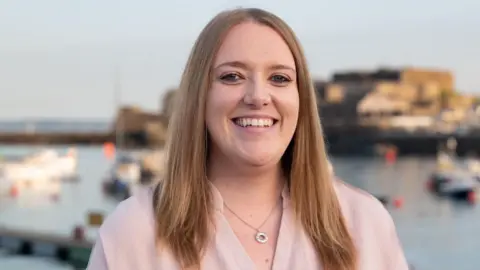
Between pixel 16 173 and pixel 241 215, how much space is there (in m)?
32.0

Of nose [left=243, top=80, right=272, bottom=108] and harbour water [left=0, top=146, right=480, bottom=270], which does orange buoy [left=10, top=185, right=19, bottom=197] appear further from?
nose [left=243, top=80, right=272, bottom=108]

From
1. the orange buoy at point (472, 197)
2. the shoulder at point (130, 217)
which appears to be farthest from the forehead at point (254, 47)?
the orange buoy at point (472, 197)

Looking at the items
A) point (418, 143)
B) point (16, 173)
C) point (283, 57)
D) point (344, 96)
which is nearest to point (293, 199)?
point (283, 57)

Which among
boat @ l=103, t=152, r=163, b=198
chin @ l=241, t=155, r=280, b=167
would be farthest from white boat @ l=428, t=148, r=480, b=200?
chin @ l=241, t=155, r=280, b=167

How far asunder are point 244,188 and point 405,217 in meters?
23.3

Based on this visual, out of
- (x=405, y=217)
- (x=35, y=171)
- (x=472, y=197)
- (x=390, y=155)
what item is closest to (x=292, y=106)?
(x=405, y=217)

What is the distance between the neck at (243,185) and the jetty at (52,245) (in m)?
11.1

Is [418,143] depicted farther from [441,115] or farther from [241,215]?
[241,215]

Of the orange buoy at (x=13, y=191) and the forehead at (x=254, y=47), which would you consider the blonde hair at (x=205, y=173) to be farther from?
the orange buoy at (x=13, y=191)

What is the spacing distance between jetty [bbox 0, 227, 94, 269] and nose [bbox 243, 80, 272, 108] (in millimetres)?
11194

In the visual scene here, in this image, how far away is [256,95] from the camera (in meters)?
1.27

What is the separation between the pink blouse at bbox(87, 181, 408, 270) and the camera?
49.6 inches

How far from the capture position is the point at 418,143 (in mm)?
61188

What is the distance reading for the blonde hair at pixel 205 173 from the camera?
1278 mm
